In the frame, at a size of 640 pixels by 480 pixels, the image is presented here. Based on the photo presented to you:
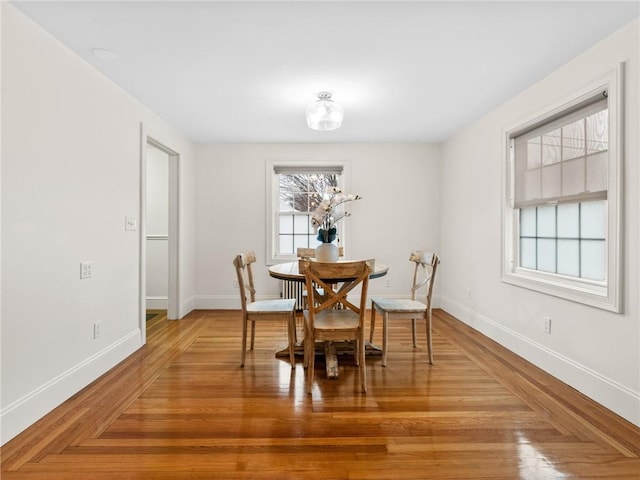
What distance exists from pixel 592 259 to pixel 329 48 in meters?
2.44

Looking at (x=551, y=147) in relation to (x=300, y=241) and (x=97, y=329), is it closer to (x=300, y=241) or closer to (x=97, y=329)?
(x=300, y=241)

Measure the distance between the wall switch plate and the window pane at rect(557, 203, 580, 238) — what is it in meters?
3.77

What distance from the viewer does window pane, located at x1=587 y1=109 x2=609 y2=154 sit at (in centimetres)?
226

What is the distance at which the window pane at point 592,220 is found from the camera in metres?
2.34

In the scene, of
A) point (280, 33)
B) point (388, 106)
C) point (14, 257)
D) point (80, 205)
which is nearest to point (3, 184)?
point (14, 257)

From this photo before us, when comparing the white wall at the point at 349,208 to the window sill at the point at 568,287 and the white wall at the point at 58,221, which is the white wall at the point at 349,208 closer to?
the white wall at the point at 58,221

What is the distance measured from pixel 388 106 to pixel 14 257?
322cm

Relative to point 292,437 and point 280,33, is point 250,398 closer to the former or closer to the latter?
point 292,437

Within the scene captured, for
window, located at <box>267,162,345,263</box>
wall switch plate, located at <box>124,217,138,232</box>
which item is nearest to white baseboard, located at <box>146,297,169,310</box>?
window, located at <box>267,162,345,263</box>

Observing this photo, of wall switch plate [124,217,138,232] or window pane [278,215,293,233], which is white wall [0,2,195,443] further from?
window pane [278,215,293,233]

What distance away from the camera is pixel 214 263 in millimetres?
4836

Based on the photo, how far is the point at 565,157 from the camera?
2.65 m

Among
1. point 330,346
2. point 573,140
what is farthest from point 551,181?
point 330,346

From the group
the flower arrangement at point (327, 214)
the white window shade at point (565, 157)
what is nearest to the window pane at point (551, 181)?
the white window shade at point (565, 157)
